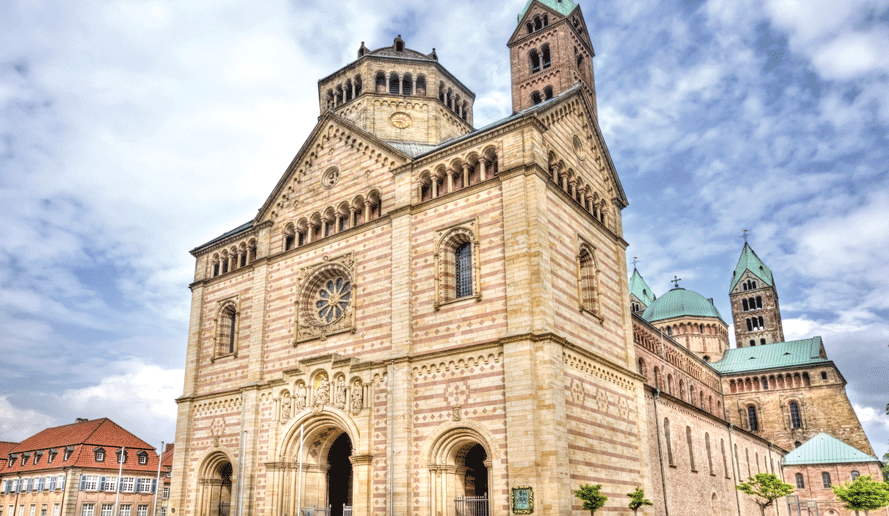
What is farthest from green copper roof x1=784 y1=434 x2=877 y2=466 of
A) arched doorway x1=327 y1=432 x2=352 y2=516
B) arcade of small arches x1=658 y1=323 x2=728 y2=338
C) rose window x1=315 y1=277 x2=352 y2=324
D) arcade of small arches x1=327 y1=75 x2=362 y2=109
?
arcade of small arches x1=327 y1=75 x2=362 y2=109

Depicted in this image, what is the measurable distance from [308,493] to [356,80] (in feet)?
76.1

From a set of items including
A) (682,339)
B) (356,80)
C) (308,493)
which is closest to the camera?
(308,493)

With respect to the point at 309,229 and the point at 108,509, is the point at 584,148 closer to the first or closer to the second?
the point at 309,229

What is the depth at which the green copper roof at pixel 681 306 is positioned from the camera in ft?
290

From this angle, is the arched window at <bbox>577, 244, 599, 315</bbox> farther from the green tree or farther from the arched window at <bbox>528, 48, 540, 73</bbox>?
the green tree

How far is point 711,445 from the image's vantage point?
177 ft

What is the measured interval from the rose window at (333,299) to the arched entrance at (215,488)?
9.42 m

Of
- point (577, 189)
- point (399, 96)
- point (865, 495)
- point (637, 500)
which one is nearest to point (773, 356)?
point (865, 495)

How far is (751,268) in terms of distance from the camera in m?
97.0

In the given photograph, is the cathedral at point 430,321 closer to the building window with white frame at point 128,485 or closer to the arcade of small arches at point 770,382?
the building window with white frame at point 128,485

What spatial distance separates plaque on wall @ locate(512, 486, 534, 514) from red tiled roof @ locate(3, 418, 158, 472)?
47814 mm

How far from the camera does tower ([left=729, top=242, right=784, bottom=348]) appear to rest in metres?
93.6

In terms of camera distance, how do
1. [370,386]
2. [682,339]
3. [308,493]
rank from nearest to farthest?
[370,386] → [308,493] → [682,339]

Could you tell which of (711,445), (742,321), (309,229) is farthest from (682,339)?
(309,229)
